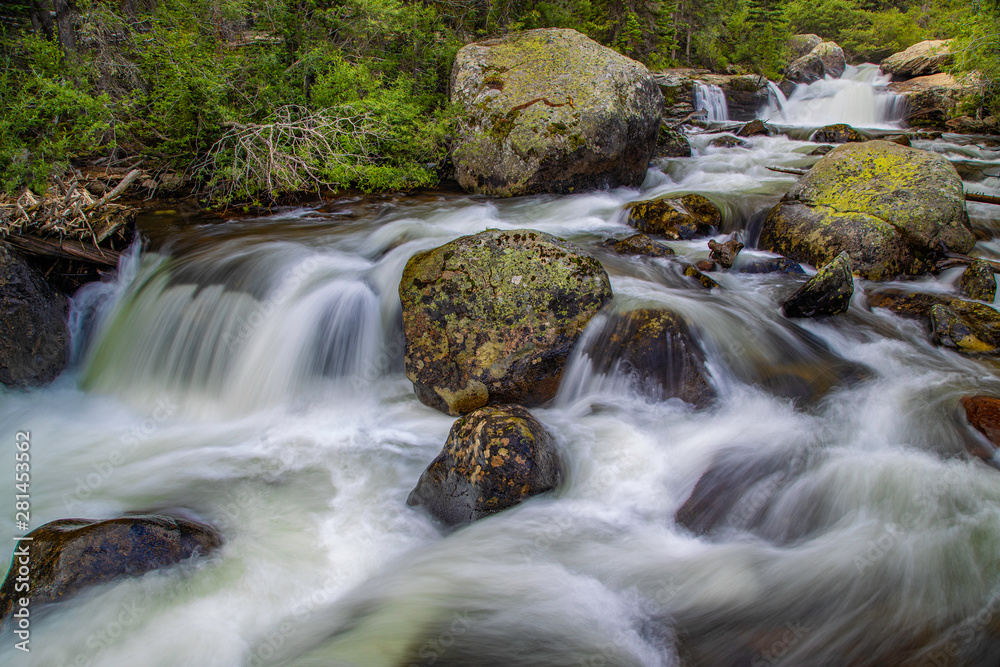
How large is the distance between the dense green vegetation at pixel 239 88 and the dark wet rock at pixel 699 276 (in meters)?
4.77

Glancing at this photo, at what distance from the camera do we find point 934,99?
50.0 ft

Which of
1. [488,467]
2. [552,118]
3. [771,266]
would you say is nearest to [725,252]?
[771,266]

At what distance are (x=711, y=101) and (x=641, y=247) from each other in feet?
40.5

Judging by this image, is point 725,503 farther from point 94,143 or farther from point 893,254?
point 94,143

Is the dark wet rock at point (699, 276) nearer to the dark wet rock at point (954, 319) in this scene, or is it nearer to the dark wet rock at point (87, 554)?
the dark wet rock at point (954, 319)

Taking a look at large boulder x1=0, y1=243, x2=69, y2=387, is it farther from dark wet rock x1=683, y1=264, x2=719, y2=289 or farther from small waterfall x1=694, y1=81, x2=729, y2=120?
small waterfall x1=694, y1=81, x2=729, y2=120

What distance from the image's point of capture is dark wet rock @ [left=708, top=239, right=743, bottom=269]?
6.35 meters

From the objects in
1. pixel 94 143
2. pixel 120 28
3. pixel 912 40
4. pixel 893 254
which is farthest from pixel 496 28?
pixel 912 40

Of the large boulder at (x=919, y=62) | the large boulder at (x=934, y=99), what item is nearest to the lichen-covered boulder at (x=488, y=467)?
the large boulder at (x=934, y=99)

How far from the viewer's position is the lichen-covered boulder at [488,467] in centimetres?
331

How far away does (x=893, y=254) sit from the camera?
591cm

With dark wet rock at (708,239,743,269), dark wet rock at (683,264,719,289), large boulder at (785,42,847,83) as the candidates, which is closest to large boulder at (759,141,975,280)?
dark wet rock at (708,239,743,269)

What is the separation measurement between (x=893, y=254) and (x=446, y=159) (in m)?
6.58

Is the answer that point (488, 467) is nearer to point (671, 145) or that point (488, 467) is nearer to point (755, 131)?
point (671, 145)
